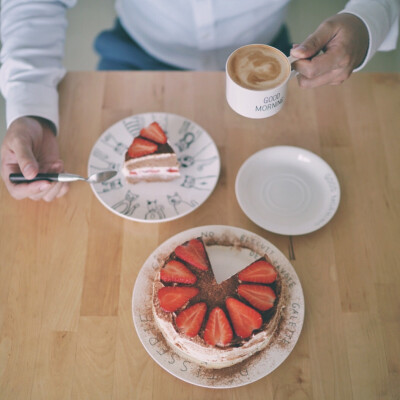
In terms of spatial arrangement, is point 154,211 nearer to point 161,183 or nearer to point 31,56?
point 161,183

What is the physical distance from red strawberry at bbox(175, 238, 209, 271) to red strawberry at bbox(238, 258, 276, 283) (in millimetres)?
128

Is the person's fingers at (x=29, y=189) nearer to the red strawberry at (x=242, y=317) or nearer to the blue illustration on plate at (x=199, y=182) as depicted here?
the blue illustration on plate at (x=199, y=182)

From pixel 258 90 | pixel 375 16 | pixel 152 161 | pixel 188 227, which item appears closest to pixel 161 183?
pixel 152 161

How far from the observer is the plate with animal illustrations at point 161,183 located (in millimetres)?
1487

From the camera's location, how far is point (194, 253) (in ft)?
4.25

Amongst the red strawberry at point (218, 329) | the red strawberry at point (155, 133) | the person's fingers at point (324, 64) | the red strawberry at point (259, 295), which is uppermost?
the person's fingers at point (324, 64)

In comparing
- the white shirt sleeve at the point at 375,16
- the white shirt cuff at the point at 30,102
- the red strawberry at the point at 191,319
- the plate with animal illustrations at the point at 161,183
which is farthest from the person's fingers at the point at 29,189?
the white shirt sleeve at the point at 375,16

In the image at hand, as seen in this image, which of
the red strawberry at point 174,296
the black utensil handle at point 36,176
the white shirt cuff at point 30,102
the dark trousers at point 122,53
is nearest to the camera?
the red strawberry at point 174,296

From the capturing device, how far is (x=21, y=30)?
1.69 m

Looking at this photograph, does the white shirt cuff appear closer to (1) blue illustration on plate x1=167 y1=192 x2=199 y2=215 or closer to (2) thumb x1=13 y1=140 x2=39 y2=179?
(2) thumb x1=13 y1=140 x2=39 y2=179

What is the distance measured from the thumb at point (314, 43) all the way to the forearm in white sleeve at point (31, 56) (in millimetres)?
987

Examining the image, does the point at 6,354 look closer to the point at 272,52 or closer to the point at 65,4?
the point at 272,52

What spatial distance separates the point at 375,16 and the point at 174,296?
1274 millimetres

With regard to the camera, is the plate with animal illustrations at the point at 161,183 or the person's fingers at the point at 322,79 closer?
the person's fingers at the point at 322,79
